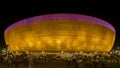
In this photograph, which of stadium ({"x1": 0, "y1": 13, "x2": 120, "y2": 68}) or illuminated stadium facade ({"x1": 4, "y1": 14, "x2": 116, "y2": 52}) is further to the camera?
illuminated stadium facade ({"x1": 4, "y1": 14, "x2": 116, "y2": 52})

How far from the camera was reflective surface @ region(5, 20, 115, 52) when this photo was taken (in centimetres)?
1716

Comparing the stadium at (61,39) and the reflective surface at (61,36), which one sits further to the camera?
the reflective surface at (61,36)

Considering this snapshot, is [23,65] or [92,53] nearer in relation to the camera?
[23,65]

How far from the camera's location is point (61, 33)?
17156 mm

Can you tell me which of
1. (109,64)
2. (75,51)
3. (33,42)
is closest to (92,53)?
(75,51)

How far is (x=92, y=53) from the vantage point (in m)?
17.5

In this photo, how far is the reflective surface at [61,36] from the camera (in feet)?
56.3

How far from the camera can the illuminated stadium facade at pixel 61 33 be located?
1716cm

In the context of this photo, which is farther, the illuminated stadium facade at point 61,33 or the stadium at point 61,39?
the illuminated stadium facade at point 61,33

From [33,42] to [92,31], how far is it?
3.32 meters

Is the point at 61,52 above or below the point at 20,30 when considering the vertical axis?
below

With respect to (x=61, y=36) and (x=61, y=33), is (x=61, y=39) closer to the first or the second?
(x=61, y=36)

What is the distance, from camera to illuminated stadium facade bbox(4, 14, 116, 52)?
17.2 metres

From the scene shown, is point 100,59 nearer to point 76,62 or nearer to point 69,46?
point 76,62
